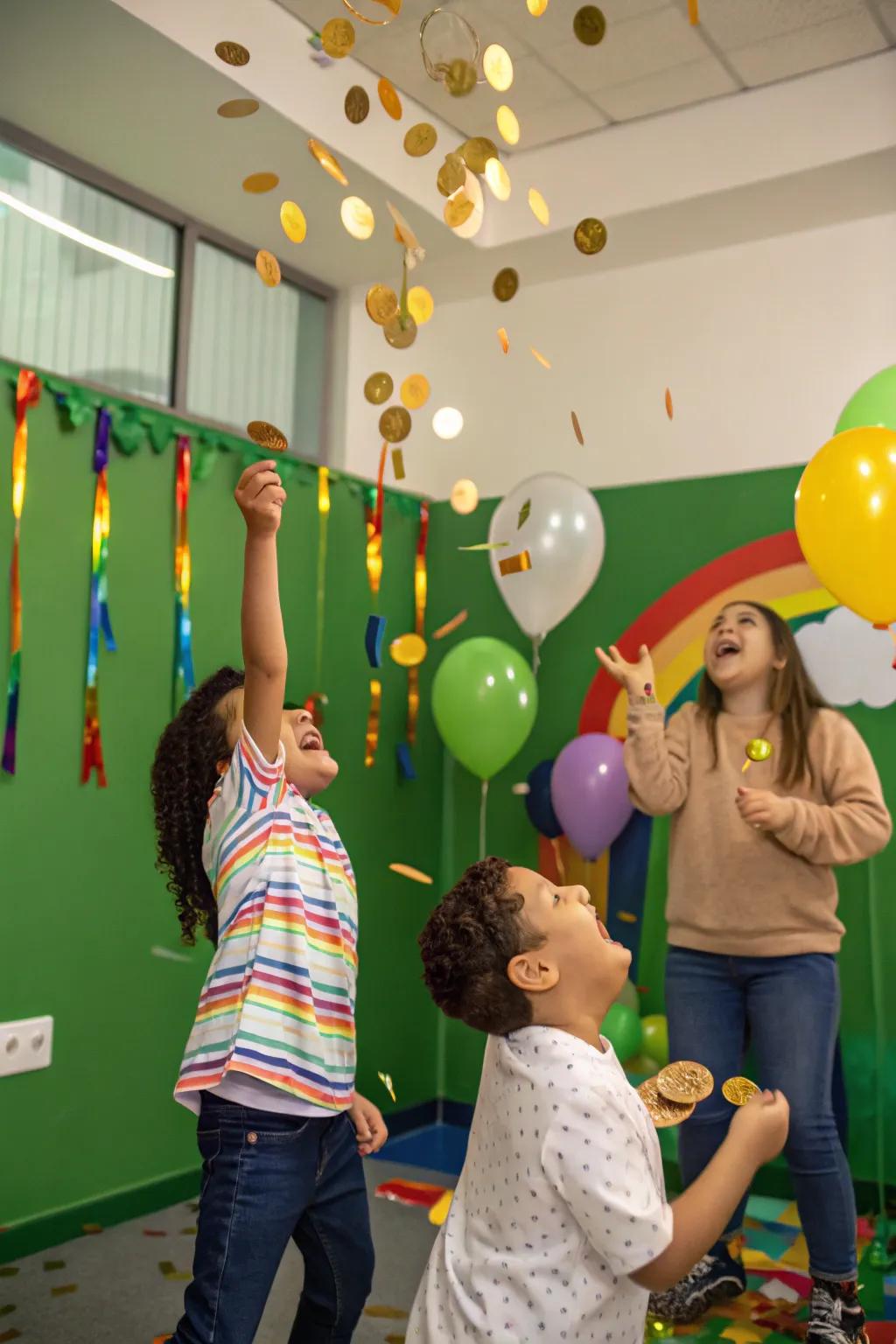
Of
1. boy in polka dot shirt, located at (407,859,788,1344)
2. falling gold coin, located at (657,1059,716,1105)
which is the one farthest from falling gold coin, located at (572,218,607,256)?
falling gold coin, located at (657,1059,716,1105)

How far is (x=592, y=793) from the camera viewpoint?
10.4ft

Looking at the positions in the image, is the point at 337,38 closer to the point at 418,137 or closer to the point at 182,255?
the point at 418,137

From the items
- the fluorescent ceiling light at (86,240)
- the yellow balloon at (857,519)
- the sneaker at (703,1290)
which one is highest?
the fluorescent ceiling light at (86,240)

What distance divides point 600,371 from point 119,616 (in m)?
1.78

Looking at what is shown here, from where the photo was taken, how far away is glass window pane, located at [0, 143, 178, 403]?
3.25 m

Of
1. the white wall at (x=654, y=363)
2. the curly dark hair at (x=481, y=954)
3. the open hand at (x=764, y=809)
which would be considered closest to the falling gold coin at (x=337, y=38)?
the curly dark hair at (x=481, y=954)

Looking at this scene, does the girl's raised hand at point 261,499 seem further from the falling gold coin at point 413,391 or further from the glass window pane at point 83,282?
the glass window pane at point 83,282

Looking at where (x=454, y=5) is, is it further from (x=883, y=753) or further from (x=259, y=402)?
(x=883, y=753)

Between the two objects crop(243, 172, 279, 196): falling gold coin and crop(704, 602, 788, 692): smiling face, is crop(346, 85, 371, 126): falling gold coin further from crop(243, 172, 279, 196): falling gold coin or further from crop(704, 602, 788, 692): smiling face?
crop(704, 602, 788, 692): smiling face

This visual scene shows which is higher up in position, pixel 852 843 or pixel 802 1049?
pixel 852 843

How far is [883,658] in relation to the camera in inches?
120

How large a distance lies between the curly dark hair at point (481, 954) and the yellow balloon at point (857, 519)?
1185mm

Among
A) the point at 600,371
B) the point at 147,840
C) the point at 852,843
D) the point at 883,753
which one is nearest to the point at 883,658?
the point at 883,753

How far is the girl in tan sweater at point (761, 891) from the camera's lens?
2260 millimetres
